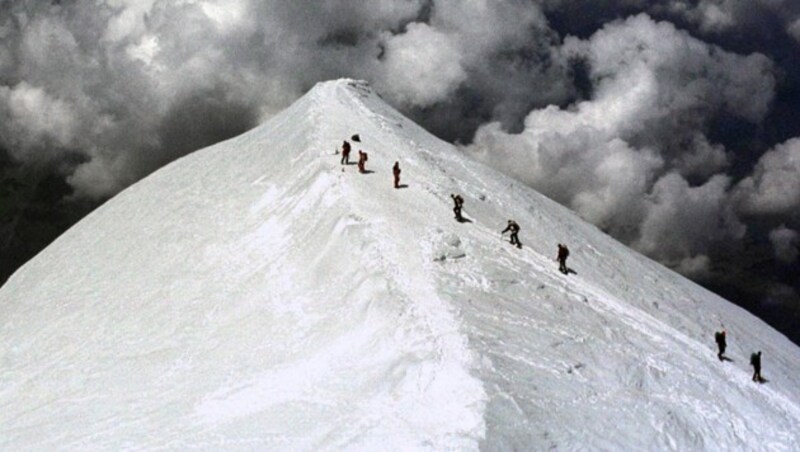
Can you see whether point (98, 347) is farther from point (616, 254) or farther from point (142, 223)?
point (616, 254)

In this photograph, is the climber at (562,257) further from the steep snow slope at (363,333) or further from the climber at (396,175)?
the climber at (396,175)

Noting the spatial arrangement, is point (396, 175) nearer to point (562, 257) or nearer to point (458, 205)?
point (458, 205)

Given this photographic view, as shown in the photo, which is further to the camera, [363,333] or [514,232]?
[514,232]

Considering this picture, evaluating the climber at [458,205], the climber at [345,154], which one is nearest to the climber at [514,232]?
the climber at [458,205]

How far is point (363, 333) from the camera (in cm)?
2823

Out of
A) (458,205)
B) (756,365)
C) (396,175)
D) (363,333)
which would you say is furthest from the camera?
(396,175)

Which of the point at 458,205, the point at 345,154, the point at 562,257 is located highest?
the point at 345,154

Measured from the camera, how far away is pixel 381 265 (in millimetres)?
32656

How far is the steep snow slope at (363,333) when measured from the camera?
23969 mm

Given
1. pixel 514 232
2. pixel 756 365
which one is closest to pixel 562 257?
pixel 514 232

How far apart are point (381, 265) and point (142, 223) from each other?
96.3 ft

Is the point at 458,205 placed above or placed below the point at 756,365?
above

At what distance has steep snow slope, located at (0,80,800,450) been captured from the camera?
2397 centimetres

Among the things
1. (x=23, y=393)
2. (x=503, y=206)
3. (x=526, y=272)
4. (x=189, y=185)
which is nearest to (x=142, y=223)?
(x=189, y=185)
